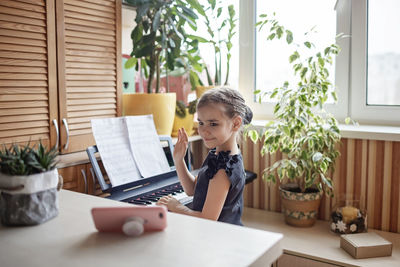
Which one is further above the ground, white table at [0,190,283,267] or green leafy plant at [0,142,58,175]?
green leafy plant at [0,142,58,175]

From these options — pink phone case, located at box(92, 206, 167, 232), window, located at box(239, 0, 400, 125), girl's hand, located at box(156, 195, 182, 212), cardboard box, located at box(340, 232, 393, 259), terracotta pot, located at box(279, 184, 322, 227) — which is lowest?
cardboard box, located at box(340, 232, 393, 259)

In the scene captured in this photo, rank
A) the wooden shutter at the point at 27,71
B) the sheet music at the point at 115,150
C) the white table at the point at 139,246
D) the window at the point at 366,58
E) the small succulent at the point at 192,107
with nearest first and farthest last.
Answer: the white table at the point at 139,246 → the wooden shutter at the point at 27,71 → the sheet music at the point at 115,150 → the window at the point at 366,58 → the small succulent at the point at 192,107

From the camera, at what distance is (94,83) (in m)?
2.19

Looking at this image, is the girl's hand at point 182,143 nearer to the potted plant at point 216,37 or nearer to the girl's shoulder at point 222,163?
the girl's shoulder at point 222,163

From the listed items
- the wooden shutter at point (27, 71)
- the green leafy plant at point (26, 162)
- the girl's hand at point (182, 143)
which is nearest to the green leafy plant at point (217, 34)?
the wooden shutter at point (27, 71)

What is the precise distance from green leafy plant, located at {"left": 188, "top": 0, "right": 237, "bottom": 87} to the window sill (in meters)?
0.80

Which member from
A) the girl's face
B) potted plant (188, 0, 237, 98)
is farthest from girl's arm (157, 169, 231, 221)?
potted plant (188, 0, 237, 98)

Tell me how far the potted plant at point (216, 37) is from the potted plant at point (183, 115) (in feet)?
0.37

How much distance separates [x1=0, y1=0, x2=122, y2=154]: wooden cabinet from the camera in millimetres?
1806

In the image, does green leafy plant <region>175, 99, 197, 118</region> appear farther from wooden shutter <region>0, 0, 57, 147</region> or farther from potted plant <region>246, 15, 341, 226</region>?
wooden shutter <region>0, 0, 57, 147</region>

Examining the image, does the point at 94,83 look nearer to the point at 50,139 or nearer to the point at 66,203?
the point at 50,139

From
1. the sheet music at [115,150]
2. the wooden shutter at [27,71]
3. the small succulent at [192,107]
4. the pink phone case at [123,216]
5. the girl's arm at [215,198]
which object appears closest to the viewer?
the pink phone case at [123,216]

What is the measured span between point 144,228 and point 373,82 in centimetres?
206

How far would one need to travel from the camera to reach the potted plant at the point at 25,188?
98 cm
